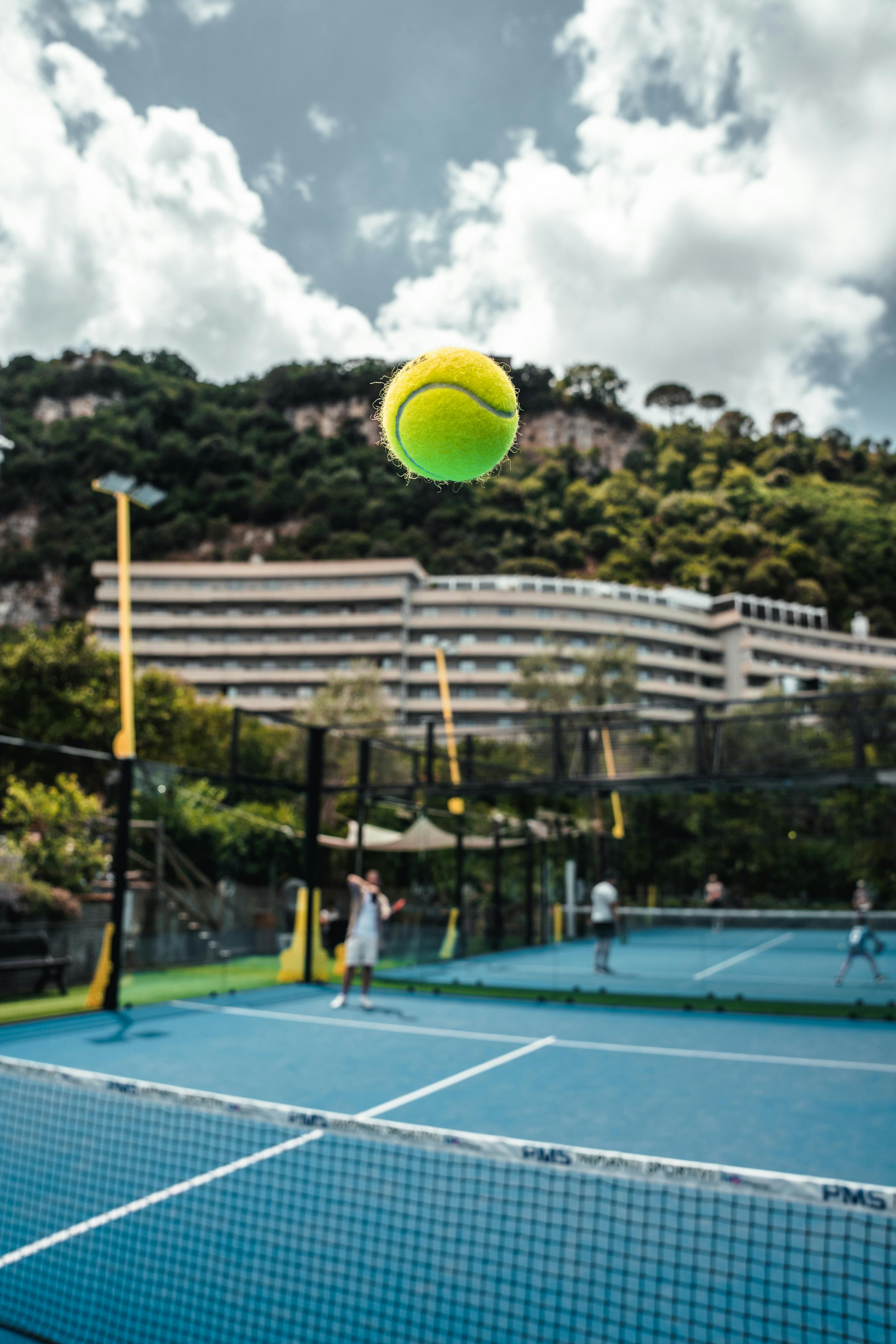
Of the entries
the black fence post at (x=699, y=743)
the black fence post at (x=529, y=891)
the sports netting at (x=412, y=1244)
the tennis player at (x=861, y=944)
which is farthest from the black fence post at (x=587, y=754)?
the sports netting at (x=412, y=1244)

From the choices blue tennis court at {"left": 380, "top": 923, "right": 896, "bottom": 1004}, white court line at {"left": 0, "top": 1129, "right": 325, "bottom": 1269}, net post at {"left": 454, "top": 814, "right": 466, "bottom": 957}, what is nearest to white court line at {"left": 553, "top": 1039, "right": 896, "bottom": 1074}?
blue tennis court at {"left": 380, "top": 923, "right": 896, "bottom": 1004}

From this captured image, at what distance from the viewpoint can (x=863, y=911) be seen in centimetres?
1452

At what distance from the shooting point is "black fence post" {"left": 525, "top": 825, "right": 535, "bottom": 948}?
20.8m

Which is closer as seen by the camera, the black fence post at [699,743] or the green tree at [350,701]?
the black fence post at [699,743]

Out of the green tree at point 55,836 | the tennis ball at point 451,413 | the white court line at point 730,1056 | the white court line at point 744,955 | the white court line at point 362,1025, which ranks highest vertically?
the tennis ball at point 451,413

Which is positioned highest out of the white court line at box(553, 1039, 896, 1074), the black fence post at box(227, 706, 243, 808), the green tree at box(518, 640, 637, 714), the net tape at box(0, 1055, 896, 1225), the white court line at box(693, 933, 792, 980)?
the green tree at box(518, 640, 637, 714)

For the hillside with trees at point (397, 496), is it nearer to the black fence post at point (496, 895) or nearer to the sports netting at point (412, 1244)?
the black fence post at point (496, 895)

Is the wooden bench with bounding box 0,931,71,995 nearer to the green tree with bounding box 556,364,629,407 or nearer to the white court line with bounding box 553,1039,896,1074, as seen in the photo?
the white court line with bounding box 553,1039,896,1074

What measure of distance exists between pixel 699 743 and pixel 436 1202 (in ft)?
31.5

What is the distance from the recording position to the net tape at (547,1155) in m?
2.77

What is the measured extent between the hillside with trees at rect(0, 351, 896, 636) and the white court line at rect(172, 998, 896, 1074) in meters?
80.7

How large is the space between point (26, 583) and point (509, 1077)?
101 m

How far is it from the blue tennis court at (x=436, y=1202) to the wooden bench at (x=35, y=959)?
2.11m

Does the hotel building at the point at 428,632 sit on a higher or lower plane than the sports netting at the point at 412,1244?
higher
